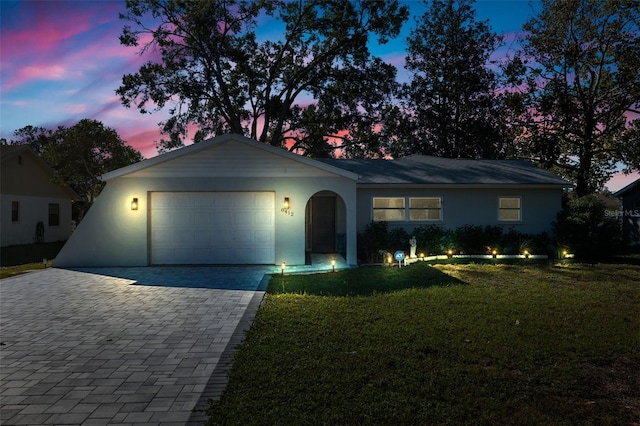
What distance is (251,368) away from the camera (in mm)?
4742

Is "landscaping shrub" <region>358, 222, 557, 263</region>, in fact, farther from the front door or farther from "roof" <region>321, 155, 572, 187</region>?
the front door

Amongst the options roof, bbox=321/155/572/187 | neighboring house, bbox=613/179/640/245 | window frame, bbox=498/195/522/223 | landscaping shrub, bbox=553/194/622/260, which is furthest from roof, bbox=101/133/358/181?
neighboring house, bbox=613/179/640/245

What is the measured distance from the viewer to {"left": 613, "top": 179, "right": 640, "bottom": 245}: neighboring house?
22906 mm

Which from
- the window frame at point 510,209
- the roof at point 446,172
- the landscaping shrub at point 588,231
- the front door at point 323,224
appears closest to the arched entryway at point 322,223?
the front door at point 323,224

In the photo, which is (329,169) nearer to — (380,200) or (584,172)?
(380,200)

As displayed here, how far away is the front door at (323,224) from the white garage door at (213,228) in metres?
4.25

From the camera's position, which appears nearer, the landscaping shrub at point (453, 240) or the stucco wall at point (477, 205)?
the landscaping shrub at point (453, 240)

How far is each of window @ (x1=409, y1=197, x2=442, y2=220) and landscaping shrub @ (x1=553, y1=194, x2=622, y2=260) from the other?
4623mm

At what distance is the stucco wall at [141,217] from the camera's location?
1332cm

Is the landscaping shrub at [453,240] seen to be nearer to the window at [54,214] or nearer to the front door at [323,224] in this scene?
the front door at [323,224]

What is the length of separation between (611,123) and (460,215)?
15.6 meters

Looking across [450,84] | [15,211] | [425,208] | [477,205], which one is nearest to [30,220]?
[15,211]

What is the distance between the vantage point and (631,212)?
1013 inches

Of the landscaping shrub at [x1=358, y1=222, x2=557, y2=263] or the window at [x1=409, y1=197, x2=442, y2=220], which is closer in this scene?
the landscaping shrub at [x1=358, y1=222, x2=557, y2=263]
